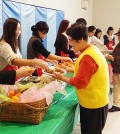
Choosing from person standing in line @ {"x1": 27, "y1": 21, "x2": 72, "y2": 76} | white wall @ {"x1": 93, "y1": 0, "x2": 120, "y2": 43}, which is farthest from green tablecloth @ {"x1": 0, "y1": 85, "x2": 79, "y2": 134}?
white wall @ {"x1": 93, "y1": 0, "x2": 120, "y2": 43}

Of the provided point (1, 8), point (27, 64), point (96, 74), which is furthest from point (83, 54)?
point (1, 8)

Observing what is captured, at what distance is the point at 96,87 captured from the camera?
1.60 metres

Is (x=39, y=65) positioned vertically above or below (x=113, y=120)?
above

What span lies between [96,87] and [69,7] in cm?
493

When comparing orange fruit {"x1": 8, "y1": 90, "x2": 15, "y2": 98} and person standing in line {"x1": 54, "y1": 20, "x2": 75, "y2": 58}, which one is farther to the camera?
person standing in line {"x1": 54, "y1": 20, "x2": 75, "y2": 58}

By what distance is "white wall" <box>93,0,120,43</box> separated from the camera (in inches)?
314

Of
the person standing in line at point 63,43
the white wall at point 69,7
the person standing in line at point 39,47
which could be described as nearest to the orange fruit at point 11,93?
the person standing in line at point 39,47

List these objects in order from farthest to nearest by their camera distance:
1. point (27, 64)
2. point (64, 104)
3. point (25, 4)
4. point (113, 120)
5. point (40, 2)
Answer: point (40, 2), point (25, 4), point (113, 120), point (27, 64), point (64, 104)

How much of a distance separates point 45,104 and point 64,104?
35 cm

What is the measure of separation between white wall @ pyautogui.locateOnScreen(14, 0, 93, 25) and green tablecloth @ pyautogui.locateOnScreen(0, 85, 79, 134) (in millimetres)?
2714

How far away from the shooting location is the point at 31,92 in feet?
5.01

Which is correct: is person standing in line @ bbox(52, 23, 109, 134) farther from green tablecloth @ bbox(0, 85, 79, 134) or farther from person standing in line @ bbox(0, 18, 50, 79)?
person standing in line @ bbox(0, 18, 50, 79)

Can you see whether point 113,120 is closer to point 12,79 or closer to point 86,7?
point 12,79

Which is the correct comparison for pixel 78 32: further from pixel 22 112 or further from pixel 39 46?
pixel 39 46
